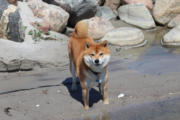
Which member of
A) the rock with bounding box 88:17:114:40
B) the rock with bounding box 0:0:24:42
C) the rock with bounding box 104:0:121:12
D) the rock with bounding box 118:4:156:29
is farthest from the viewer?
the rock with bounding box 104:0:121:12

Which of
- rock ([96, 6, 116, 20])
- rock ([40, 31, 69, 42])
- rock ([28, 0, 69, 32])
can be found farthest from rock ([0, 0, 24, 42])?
rock ([96, 6, 116, 20])

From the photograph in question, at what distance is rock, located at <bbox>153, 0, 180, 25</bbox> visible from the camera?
12164 millimetres

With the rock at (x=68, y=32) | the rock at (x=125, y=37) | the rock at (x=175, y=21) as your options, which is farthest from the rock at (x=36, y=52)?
the rock at (x=175, y=21)

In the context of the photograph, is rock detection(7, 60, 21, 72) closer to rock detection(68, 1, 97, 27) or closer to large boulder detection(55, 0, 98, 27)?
large boulder detection(55, 0, 98, 27)

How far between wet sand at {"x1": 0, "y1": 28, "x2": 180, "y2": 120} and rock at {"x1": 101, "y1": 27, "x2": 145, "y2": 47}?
1.13 metres

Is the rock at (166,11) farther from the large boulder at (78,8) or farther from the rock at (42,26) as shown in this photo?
the rock at (42,26)

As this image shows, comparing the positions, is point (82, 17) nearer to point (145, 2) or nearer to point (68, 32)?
point (68, 32)

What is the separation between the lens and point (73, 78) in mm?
7258

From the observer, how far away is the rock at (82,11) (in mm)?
11656

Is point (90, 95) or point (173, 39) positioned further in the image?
point (173, 39)

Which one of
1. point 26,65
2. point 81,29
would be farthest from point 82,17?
point 81,29

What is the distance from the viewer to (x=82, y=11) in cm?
1176

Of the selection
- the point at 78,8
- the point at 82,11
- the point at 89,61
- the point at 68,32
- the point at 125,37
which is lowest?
the point at 68,32

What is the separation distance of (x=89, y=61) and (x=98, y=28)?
17.4ft
